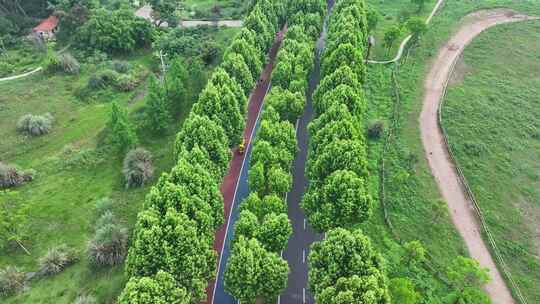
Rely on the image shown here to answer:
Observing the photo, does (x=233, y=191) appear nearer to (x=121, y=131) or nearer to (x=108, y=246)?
(x=108, y=246)

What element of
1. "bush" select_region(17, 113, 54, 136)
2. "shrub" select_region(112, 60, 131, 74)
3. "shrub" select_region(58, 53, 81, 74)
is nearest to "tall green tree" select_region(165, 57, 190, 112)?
"shrub" select_region(112, 60, 131, 74)

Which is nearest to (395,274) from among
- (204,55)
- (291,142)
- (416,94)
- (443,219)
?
(443,219)

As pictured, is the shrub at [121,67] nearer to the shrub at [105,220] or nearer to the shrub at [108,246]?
the shrub at [105,220]

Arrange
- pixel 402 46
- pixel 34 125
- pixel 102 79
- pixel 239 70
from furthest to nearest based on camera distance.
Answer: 1. pixel 402 46
2. pixel 102 79
3. pixel 34 125
4. pixel 239 70

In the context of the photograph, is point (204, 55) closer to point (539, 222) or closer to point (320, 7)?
point (320, 7)

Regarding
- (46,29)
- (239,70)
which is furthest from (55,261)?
(46,29)

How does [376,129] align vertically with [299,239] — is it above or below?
above

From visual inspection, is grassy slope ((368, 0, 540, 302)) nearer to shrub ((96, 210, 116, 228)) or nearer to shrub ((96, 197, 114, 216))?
shrub ((96, 210, 116, 228))
